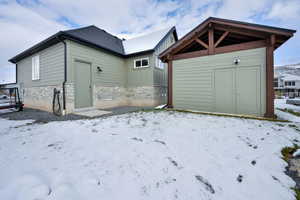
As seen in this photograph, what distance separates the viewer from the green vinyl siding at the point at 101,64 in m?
5.84

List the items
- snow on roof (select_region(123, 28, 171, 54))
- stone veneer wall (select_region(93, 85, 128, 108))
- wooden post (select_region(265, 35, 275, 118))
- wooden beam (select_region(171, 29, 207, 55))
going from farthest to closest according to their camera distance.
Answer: snow on roof (select_region(123, 28, 171, 54))
stone veneer wall (select_region(93, 85, 128, 108))
wooden beam (select_region(171, 29, 207, 55))
wooden post (select_region(265, 35, 275, 118))

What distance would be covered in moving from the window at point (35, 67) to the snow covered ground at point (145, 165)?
5.68m

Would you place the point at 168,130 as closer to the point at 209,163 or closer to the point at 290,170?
the point at 209,163

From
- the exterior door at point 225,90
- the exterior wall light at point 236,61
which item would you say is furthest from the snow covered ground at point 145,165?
the exterior wall light at point 236,61

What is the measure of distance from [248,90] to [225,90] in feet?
2.49

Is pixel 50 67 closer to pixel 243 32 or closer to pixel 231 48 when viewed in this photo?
pixel 231 48

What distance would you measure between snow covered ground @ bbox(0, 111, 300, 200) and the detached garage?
6.58 feet

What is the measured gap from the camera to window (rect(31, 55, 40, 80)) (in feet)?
23.6

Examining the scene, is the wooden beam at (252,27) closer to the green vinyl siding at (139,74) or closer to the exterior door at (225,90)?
the exterior door at (225,90)

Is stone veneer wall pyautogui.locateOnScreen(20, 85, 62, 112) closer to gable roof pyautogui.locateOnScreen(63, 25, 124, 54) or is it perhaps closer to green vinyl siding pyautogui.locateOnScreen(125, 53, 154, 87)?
gable roof pyautogui.locateOnScreen(63, 25, 124, 54)

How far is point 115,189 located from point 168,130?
2160 mm

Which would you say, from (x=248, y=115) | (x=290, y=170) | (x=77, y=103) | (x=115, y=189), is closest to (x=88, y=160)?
(x=115, y=189)

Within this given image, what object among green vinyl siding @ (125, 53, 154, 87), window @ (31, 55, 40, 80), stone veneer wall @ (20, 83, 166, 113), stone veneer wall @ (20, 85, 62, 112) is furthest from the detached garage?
window @ (31, 55, 40, 80)

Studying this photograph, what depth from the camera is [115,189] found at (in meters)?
1.38
